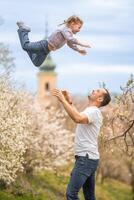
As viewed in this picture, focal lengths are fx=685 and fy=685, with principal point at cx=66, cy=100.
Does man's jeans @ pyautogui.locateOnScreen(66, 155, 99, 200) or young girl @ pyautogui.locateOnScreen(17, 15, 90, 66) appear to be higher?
young girl @ pyautogui.locateOnScreen(17, 15, 90, 66)

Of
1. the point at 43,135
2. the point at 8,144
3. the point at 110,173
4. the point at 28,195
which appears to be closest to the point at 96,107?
the point at 8,144

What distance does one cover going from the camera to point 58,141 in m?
42.8

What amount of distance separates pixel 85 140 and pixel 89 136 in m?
0.12

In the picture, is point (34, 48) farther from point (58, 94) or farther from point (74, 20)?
point (58, 94)

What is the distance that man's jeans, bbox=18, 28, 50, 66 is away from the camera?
12133mm

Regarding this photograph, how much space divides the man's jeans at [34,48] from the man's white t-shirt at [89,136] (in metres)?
1.41

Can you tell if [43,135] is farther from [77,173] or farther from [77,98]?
[77,98]

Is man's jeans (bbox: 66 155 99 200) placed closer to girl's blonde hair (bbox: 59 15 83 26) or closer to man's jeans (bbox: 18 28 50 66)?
man's jeans (bbox: 18 28 50 66)

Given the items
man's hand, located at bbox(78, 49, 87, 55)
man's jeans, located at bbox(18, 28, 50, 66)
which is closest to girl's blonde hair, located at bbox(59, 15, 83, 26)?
man's hand, located at bbox(78, 49, 87, 55)

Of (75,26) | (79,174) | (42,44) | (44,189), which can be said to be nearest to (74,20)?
(75,26)

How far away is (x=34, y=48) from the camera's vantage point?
1212 cm

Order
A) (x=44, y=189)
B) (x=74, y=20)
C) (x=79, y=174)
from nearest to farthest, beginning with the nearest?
(x=79, y=174)
(x=74, y=20)
(x=44, y=189)

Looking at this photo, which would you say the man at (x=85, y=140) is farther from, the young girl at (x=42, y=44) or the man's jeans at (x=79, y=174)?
the young girl at (x=42, y=44)

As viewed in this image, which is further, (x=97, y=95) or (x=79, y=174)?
(x=97, y=95)
